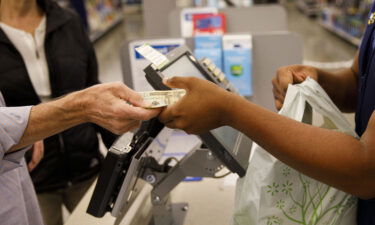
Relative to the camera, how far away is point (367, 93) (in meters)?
0.99

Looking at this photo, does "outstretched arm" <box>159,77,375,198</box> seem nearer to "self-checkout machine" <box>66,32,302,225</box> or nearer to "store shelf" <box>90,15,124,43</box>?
"self-checkout machine" <box>66,32,302,225</box>

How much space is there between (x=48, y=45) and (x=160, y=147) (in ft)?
2.77

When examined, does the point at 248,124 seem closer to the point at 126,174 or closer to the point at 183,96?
the point at 183,96

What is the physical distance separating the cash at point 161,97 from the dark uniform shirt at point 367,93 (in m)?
0.46

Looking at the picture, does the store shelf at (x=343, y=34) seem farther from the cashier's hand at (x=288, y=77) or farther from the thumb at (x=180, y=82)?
the thumb at (x=180, y=82)

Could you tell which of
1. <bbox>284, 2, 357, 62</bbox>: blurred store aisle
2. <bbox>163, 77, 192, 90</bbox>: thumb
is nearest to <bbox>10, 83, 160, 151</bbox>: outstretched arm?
<bbox>163, 77, 192, 90</bbox>: thumb

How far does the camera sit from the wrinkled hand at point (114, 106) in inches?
42.4

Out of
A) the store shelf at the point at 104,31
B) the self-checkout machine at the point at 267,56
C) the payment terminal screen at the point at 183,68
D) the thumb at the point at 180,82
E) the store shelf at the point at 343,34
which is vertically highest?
the thumb at the point at 180,82

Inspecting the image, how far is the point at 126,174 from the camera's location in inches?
44.3

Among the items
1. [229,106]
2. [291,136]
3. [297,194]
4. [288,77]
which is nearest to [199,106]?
[229,106]

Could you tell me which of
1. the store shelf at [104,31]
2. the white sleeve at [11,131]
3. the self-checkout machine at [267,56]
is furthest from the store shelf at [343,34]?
the white sleeve at [11,131]

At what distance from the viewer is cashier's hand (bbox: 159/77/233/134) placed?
895 mm

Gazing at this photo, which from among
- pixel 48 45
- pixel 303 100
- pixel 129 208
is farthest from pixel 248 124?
pixel 48 45

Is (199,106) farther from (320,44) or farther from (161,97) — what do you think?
(320,44)
